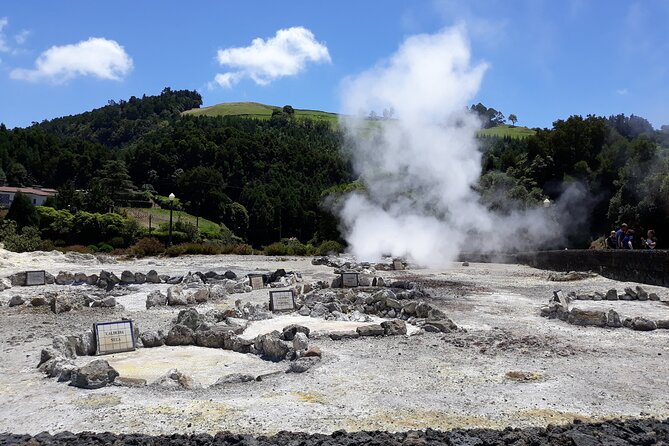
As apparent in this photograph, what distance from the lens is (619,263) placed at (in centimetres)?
2039

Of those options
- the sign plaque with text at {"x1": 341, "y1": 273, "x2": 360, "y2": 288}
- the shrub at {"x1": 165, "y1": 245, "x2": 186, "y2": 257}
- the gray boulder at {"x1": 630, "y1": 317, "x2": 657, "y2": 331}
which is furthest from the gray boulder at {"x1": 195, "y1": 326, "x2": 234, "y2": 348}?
the shrub at {"x1": 165, "y1": 245, "x2": 186, "y2": 257}

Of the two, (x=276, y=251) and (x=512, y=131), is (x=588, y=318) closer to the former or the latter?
(x=276, y=251)

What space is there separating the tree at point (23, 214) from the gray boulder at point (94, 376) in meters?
41.9

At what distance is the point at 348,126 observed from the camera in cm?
3503

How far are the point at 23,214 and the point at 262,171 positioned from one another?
5935cm

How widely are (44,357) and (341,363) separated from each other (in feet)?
13.4

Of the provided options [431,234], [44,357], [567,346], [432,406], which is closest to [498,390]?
[432,406]

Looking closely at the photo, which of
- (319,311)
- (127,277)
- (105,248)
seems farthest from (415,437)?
(105,248)

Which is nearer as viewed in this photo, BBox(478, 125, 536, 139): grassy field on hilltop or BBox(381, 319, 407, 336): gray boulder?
BBox(381, 319, 407, 336): gray boulder

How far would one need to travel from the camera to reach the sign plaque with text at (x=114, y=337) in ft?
30.6

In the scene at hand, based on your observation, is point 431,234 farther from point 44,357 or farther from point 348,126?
point 44,357

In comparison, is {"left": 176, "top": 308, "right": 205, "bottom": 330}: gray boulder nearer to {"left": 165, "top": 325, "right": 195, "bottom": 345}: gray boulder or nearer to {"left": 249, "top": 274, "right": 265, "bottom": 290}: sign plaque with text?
{"left": 165, "top": 325, "right": 195, "bottom": 345}: gray boulder

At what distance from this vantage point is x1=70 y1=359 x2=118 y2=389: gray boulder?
7215 millimetres

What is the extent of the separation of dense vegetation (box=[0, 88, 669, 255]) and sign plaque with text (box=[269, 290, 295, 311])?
971 inches
